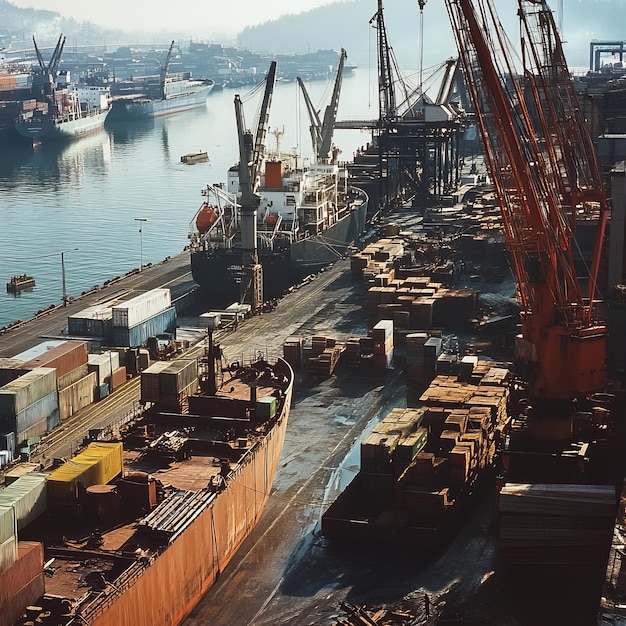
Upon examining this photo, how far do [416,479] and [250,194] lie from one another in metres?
32.2

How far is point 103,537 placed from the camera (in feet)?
87.7

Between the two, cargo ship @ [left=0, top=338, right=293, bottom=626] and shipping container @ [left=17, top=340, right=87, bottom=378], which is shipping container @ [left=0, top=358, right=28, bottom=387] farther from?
cargo ship @ [left=0, top=338, right=293, bottom=626]

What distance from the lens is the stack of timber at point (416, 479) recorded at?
31500 mm

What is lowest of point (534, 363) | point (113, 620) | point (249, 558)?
point (249, 558)

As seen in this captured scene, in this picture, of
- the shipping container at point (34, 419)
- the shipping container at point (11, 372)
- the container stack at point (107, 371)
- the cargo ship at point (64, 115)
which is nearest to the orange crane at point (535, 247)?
the shipping container at point (34, 419)

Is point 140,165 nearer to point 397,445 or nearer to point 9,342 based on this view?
point 9,342

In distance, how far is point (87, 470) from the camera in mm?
27562

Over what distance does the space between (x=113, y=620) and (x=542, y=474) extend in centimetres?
1476

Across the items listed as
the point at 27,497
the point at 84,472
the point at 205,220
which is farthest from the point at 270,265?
the point at 27,497

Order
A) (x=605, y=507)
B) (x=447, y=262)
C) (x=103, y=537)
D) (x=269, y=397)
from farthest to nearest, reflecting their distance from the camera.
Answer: (x=447, y=262), (x=269, y=397), (x=605, y=507), (x=103, y=537)

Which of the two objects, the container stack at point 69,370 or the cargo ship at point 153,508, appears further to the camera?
the container stack at point 69,370

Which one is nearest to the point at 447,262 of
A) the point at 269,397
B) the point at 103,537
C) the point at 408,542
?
the point at 269,397

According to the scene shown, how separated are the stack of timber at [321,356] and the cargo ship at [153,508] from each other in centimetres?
937

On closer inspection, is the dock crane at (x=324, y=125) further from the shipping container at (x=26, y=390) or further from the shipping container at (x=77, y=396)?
the shipping container at (x=26, y=390)
